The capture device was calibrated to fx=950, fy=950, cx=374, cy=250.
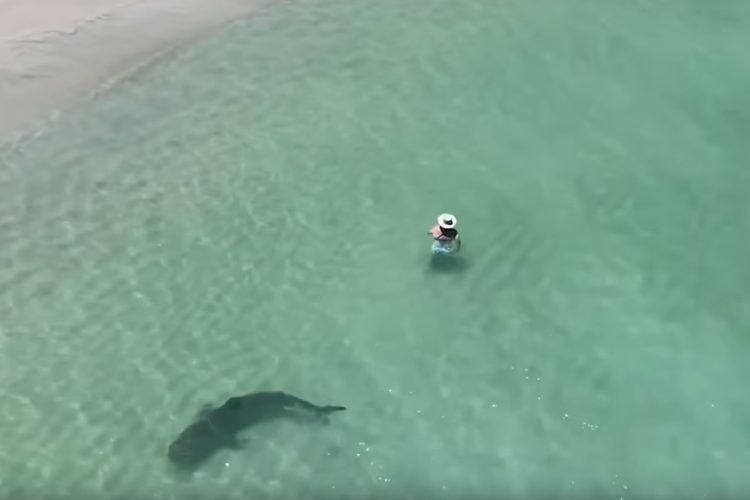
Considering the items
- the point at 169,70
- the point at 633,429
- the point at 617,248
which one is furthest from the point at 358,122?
the point at 633,429

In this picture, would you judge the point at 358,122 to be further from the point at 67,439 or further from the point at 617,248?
the point at 67,439

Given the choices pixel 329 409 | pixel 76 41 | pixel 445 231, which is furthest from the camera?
pixel 76 41

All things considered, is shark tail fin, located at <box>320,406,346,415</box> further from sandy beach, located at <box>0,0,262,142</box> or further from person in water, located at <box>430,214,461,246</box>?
sandy beach, located at <box>0,0,262,142</box>

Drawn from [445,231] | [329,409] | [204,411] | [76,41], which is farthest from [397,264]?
[76,41]

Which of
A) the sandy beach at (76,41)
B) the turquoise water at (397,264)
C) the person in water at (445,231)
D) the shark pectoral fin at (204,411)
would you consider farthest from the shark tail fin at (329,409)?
the sandy beach at (76,41)

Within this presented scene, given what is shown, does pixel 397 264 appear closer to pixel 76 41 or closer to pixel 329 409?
pixel 329 409

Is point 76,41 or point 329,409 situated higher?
point 76,41

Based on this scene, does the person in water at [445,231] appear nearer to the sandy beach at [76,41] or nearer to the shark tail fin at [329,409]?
the shark tail fin at [329,409]
